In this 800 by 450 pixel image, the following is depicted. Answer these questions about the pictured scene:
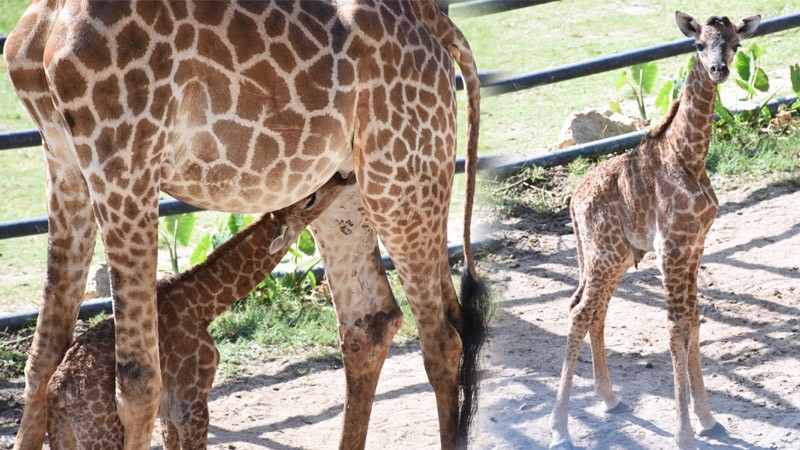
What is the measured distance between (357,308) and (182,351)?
815 millimetres

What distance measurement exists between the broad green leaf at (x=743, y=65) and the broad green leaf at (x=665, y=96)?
58 cm

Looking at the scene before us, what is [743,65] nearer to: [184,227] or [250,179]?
[184,227]

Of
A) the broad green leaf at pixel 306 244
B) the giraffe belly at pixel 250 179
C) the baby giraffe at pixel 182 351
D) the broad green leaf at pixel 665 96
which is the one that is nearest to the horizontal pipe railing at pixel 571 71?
the broad green leaf at pixel 665 96

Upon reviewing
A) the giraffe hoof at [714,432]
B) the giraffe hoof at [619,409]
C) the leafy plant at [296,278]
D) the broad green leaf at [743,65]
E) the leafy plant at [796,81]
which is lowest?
the giraffe hoof at [714,432]

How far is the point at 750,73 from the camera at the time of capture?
8266mm

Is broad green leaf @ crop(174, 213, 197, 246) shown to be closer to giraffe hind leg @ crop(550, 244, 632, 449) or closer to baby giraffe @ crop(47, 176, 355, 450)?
baby giraffe @ crop(47, 176, 355, 450)

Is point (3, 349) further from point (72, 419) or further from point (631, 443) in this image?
point (631, 443)

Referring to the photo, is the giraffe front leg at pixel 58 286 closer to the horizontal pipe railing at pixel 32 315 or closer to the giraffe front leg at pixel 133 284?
the giraffe front leg at pixel 133 284

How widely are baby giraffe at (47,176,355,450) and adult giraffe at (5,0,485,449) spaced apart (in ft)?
0.44

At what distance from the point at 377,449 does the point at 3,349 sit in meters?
2.39

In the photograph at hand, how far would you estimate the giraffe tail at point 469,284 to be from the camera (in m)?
4.93

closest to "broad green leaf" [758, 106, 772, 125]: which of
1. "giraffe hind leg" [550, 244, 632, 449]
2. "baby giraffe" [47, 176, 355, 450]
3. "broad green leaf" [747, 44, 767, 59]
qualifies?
"broad green leaf" [747, 44, 767, 59]

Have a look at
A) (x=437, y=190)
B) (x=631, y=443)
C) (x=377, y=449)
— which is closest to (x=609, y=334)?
(x=631, y=443)

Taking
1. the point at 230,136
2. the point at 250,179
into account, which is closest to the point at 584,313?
the point at 250,179
